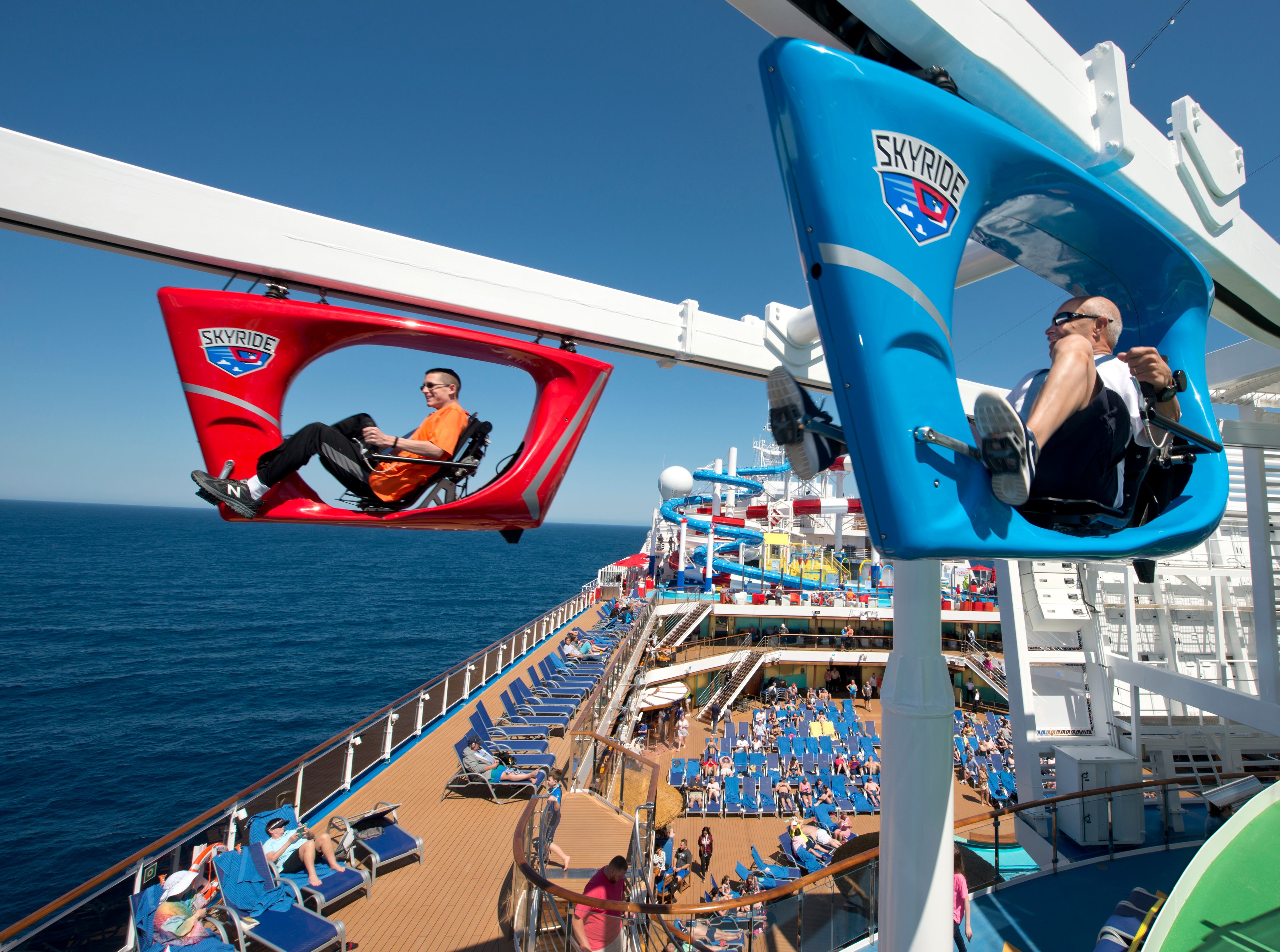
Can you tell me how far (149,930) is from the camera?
4504 mm

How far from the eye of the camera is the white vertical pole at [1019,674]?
694 cm

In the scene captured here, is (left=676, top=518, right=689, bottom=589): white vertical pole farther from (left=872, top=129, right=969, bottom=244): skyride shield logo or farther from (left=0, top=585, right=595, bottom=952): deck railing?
(left=872, top=129, right=969, bottom=244): skyride shield logo

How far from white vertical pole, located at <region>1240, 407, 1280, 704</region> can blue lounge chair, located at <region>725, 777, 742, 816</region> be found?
9811 mm

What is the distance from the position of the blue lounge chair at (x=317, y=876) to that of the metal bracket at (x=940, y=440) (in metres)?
6.44

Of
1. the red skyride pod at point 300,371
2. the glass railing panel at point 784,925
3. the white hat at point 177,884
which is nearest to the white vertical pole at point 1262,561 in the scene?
the glass railing panel at point 784,925

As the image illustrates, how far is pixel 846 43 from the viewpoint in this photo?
5.65ft

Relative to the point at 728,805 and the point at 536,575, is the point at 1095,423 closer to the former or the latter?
the point at 728,805

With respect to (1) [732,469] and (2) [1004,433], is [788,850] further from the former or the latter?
(1) [732,469]

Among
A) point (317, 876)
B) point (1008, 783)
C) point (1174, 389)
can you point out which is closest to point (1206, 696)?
point (1174, 389)

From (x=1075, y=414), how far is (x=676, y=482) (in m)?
35.4

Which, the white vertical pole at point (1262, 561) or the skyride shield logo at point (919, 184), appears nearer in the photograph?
the skyride shield logo at point (919, 184)

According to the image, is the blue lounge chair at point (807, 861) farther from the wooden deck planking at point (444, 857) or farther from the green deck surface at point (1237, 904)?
the green deck surface at point (1237, 904)

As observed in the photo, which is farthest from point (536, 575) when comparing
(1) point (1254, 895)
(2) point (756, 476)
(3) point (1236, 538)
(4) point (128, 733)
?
(1) point (1254, 895)

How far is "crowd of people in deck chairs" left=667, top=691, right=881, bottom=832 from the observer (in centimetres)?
1286
